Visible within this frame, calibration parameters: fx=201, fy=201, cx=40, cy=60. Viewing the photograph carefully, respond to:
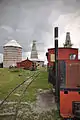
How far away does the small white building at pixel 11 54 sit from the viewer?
56.2 m

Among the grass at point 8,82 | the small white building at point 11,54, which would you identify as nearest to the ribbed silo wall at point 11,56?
the small white building at point 11,54

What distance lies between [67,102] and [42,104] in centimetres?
317

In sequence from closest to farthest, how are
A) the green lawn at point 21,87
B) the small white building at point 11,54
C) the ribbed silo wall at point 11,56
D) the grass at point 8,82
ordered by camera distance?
the green lawn at point 21,87, the grass at point 8,82, the ribbed silo wall at point 11,56, the small white building at point 11,54

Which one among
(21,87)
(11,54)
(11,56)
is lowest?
(21,87)

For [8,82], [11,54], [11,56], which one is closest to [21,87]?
[8,82]

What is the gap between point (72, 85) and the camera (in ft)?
18.8

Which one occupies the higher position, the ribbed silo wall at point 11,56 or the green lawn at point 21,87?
the ribbed silo wall at point 11,56

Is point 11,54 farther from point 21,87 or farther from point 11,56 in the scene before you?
point 21,87

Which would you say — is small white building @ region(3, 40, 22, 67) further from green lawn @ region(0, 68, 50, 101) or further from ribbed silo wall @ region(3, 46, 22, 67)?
green lawn @ region(0, 68, 50, 101)

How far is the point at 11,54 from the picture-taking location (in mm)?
58094

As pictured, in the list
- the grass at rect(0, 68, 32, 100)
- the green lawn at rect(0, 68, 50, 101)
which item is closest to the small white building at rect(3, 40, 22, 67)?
the grass at rect(0, 68, 32, 100)

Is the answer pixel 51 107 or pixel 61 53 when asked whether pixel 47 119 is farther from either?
pixel 61 53

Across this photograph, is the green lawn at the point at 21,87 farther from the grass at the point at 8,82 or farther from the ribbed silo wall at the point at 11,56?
the ribbed silo wall at the point at 11,56

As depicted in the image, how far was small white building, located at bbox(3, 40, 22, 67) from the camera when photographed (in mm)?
56172
